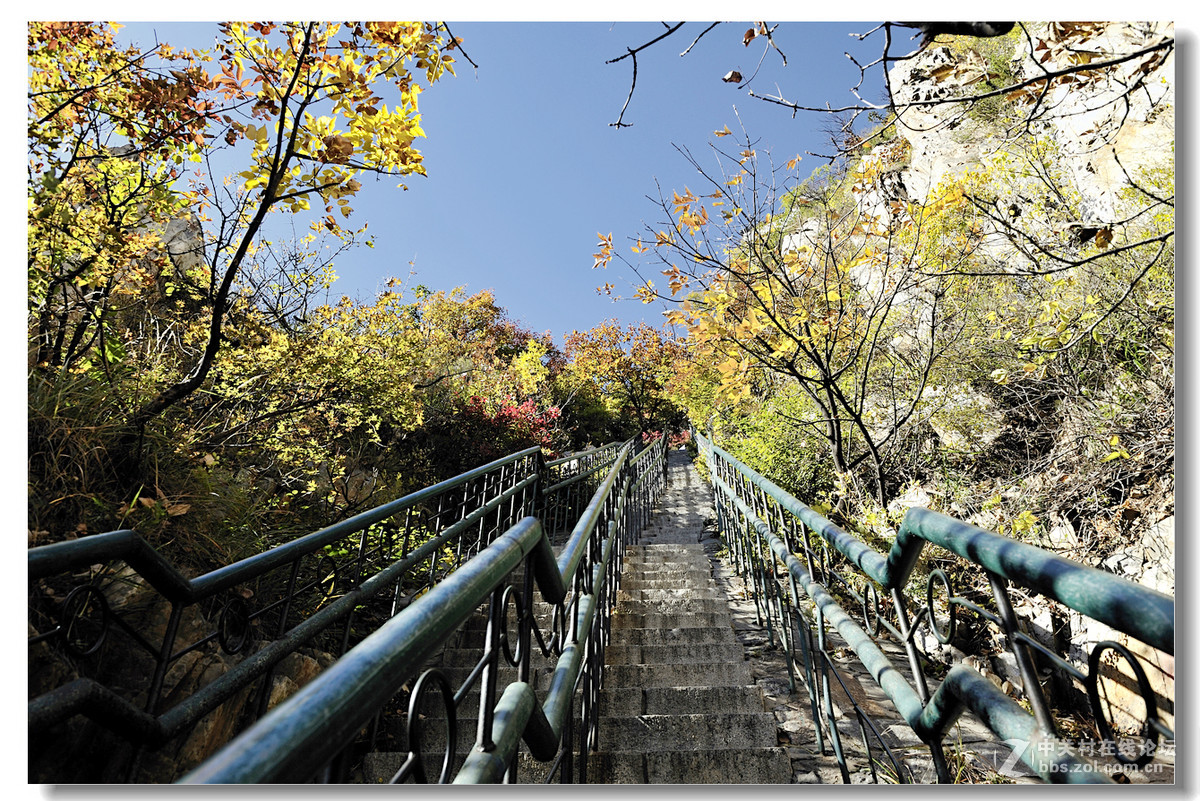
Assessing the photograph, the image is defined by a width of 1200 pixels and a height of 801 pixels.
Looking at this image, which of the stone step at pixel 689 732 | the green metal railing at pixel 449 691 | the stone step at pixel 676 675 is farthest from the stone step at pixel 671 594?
the green metal railing at pixel 449 691

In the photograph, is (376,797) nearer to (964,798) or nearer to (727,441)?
(964,798)

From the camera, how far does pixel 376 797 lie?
93 cm

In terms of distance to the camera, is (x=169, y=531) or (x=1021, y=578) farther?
(x=169, y=531)

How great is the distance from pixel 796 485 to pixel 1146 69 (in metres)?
5.10

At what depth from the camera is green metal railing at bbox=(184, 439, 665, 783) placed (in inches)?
Answer: 16.9

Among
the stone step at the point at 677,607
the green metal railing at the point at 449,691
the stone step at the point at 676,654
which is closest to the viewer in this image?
the green metal railing at the point at 449,691

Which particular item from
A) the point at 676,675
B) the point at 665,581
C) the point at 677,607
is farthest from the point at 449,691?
the point at 665,581

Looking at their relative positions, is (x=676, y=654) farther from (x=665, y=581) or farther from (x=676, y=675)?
(x=665, y=581)

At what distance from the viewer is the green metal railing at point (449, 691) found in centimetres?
43

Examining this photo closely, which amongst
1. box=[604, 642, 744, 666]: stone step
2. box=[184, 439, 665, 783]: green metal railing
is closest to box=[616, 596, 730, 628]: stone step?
box=[604, 642, 744, 666]: stone step

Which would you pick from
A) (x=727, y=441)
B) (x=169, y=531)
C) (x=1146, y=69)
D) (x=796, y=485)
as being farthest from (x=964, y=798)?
(x=727, y=441)

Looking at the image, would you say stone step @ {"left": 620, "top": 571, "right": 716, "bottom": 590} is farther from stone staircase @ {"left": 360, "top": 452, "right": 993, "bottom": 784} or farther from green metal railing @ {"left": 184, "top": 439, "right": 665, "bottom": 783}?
green metal railing @ {"left": 184, "top": 439, "right": 665, "bottom": 783}

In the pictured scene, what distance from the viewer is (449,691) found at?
0.81 meters

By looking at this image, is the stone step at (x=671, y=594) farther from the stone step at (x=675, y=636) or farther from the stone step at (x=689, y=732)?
the stone step at (x=689, y=732)
